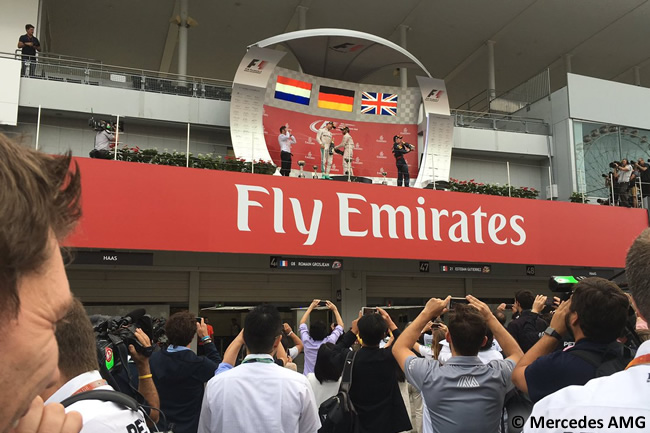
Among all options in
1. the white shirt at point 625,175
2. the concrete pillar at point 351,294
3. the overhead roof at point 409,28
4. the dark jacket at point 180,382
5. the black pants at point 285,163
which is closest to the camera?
the dark jacket at point 180,382

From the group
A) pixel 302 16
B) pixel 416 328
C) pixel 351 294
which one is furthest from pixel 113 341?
pixel 302 16

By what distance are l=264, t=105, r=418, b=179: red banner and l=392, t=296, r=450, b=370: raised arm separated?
39.9 feet

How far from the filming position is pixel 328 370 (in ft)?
18.4

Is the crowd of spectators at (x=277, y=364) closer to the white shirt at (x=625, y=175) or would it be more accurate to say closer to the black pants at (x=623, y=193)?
the black pants at (x=623, y=193)

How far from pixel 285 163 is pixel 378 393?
34.0 feet

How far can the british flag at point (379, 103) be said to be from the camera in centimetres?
1722

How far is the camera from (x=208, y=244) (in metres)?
11.1

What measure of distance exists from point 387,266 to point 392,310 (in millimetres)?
1496

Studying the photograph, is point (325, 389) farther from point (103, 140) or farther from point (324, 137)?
point (324, 137)

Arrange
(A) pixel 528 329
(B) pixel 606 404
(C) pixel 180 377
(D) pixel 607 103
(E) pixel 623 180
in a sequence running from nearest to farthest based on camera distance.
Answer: (B) pixel 606 404 < (C) pixel 180 377 < (A) pixel 528 329 < (E) pixel 623 180 < (D) pixel 607 103

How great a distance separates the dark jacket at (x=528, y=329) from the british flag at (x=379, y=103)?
12078mm

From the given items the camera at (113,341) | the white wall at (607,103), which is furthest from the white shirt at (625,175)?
the camera at (113,341)

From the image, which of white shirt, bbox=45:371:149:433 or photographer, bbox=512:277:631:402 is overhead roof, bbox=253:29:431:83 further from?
white shirt, bbox=45:371:149:433

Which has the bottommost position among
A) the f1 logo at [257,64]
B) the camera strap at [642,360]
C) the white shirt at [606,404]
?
the white shirt at [606,404]
